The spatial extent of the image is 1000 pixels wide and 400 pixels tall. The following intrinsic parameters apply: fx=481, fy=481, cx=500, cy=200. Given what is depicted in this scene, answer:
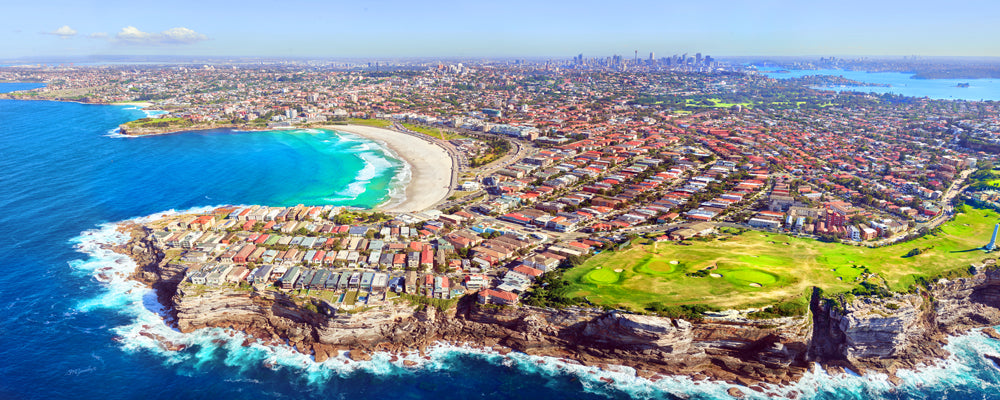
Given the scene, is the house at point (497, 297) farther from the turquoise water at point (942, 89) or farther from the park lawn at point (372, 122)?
the turquoise water at point (942, 89)

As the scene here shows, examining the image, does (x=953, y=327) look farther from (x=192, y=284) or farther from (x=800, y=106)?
(x=800, y=106)

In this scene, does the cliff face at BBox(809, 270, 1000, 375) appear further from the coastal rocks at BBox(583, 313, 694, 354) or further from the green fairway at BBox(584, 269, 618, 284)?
the green fairway at BBox(584, 269, 618, 284)

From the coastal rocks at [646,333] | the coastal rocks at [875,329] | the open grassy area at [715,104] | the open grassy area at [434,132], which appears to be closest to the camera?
the coastal rocks at [646,333]

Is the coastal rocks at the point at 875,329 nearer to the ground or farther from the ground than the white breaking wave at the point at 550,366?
farther from the ground

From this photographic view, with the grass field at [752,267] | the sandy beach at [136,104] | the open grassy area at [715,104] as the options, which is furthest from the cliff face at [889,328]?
the sandy beach at [136,104]

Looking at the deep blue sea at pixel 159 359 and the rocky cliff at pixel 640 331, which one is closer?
the deep blue sea at pixel 159 359

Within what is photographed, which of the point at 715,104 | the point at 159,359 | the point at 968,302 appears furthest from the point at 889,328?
the point at 715,104

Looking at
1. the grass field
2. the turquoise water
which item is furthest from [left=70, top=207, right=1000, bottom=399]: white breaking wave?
the turquoise water
